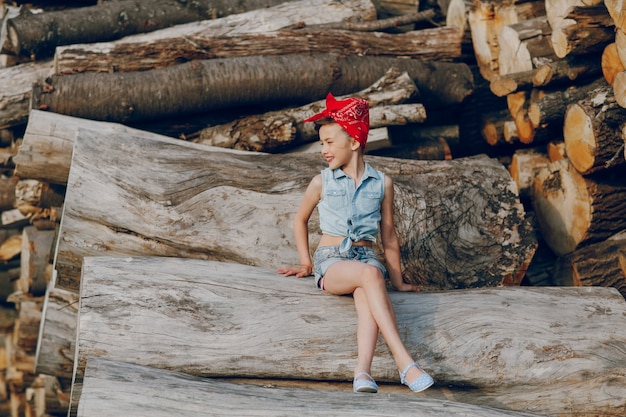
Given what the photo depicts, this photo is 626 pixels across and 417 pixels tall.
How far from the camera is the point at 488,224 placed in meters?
5.70

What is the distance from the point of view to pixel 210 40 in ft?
24.2

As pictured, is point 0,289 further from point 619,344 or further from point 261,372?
point 619,344

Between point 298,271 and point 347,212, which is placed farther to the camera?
point 298,271

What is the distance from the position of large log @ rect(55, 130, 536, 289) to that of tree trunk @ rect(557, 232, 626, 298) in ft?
1.75

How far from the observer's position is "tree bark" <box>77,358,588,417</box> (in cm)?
364

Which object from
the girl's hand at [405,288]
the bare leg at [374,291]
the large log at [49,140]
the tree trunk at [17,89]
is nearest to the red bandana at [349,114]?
the bare leg at [374,291]

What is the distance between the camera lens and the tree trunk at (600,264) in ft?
18.9

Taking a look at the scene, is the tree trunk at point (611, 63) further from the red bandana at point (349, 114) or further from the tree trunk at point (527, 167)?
the red bandana at point (349, 114)

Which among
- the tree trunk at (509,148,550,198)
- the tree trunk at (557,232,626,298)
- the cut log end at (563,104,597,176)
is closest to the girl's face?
the cut log end at (563,104,597,176)

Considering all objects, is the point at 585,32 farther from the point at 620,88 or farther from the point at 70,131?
the point at 70,131

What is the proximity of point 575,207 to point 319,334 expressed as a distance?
2553 millimetres

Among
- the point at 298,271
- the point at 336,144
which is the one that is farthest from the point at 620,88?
the point at 298,271

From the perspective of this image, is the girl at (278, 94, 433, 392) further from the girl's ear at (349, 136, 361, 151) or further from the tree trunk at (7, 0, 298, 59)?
the tree trunk at (7, 0, 298, 59)

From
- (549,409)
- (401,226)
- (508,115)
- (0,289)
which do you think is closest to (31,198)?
(0,289)
